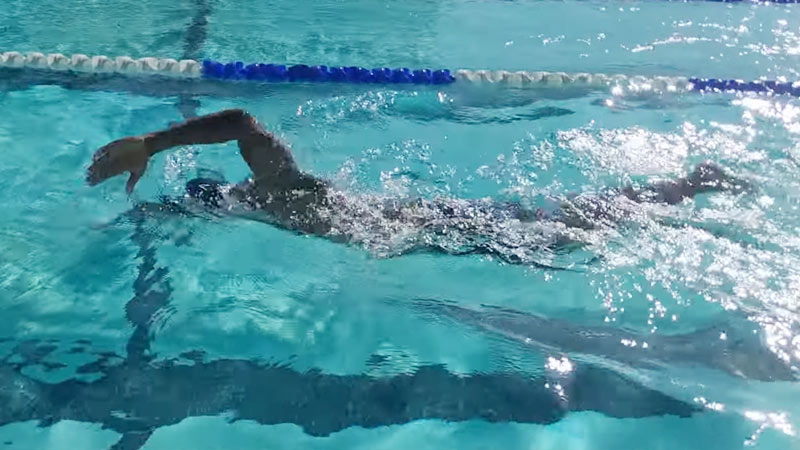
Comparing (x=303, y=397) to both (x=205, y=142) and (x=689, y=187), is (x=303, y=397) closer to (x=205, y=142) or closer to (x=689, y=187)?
(x=205, y=142)

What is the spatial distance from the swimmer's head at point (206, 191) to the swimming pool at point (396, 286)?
54 mm

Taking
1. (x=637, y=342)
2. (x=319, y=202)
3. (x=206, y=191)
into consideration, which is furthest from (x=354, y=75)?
(x=637, y=342)

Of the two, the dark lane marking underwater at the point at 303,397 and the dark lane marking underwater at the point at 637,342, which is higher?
the dark lane marking underwater at the point at 637,342

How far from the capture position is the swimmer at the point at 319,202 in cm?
262

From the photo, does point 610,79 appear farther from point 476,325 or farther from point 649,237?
point 476,325

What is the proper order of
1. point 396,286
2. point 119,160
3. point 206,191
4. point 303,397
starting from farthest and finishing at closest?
1. point 206,191
2. point 396,286
3. point 119,160
4. point 303,397

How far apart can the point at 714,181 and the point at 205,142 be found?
189cm

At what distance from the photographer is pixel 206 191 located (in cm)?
321

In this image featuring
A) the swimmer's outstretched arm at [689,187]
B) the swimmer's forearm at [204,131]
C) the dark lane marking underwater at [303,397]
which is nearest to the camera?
the dark lane marking underwater at [303,397]

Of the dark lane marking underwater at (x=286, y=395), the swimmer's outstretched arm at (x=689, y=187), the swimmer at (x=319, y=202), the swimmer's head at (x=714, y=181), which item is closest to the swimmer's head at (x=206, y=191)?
the swimmer at (x=319, y=202)

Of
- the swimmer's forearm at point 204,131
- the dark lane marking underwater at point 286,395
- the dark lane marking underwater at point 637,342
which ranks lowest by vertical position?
the dark lane marking underwater at point 286,395

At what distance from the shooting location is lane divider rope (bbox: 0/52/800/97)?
4078mm


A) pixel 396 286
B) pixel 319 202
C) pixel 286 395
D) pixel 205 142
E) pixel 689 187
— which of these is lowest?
pixel 286 395

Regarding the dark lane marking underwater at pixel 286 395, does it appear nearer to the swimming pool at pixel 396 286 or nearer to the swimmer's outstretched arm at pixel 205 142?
the swimming pool at pixel 396 286
